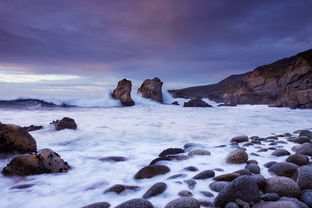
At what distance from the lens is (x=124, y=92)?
32.2 meters

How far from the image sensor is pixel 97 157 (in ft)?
16.7

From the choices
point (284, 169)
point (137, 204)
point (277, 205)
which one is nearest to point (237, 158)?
point (284, 169)

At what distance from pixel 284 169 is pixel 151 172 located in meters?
1.95

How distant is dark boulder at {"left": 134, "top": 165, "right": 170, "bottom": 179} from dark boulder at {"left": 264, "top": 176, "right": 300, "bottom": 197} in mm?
1568

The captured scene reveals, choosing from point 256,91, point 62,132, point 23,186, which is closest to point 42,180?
point 23,186

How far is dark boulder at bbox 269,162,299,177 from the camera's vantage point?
134 inches

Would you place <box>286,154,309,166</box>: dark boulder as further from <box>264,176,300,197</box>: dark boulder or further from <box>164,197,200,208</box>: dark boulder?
<box>164,197,200,208</box>: dark boulder

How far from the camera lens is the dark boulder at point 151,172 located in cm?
371

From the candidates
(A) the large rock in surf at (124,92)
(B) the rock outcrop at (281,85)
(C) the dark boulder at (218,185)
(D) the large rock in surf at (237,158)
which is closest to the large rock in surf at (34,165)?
(C) the dark boulder at (218,185)

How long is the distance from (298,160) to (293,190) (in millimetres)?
1434

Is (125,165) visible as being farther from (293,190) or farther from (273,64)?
(273,64)

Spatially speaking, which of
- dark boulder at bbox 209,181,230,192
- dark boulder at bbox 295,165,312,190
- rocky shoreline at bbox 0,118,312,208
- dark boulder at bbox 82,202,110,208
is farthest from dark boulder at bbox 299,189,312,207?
dark boulder at bbox 82,202,110,208

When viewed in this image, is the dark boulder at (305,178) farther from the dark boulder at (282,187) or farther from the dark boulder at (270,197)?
the dark boulder at (270,197)

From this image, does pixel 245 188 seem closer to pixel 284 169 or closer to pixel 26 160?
pixel 284 169
